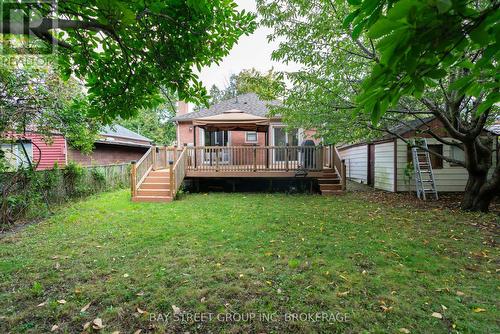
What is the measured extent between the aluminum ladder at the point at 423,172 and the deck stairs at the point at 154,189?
349 inches

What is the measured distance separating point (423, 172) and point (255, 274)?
9.13m

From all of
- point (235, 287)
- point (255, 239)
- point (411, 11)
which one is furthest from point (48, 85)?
point (411, 11)

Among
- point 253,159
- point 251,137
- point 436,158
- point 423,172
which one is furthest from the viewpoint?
point 251,137

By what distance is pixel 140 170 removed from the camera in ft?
30.3

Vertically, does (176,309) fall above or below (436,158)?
below

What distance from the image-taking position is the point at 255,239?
4.59 meters

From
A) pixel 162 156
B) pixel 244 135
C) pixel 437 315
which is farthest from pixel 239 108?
pixel 437 315

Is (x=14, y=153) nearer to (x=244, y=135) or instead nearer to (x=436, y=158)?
(x=244, y=135)

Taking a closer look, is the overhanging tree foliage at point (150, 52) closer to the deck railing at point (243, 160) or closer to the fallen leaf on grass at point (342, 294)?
the fallen leaf on grass at point (342, 294)

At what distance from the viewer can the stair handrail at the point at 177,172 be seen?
8554 mm

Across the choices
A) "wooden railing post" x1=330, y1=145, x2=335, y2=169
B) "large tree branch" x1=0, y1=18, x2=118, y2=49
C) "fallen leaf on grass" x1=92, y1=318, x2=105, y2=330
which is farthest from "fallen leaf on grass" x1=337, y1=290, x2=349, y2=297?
"wooden railing post" x1=330, y1=145, x2=335, y2=169

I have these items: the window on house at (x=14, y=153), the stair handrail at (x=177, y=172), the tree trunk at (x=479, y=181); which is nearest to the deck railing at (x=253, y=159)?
the stair handrail at (x=177, y=172)

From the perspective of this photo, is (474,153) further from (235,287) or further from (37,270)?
(37,270)

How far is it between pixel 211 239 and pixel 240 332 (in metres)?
2.44
